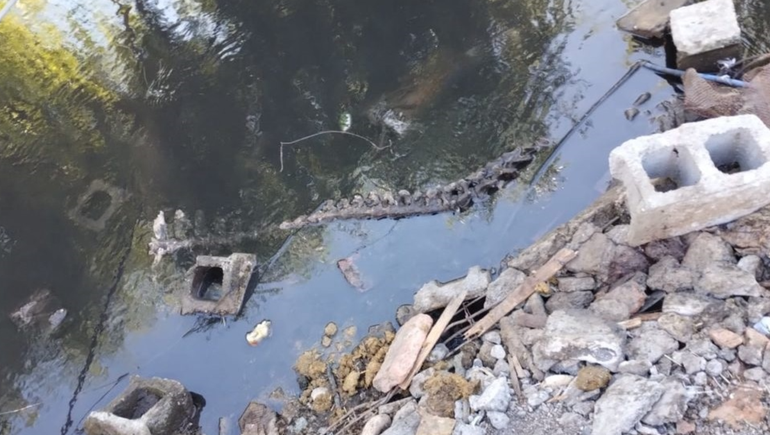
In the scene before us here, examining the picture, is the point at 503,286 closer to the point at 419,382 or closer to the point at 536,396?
A: the point at 419,382

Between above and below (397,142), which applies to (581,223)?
below

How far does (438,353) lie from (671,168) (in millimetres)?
2419

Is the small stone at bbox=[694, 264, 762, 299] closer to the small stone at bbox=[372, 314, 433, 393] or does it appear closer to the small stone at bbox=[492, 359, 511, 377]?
the small stone at bbox=[492, 359, 511, 377]

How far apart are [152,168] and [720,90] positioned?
6.54 m

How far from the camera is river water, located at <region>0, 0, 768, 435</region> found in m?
6.24

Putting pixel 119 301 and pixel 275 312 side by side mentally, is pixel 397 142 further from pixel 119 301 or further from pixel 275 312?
pixel 119 301

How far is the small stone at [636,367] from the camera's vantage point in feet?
13.5

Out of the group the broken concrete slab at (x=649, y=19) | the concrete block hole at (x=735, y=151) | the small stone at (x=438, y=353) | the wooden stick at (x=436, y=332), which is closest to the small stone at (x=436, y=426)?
the wooden stick at (x=436, y=332)

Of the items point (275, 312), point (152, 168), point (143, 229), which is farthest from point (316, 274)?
point (152, 168)

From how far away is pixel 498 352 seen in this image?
4.86 metres

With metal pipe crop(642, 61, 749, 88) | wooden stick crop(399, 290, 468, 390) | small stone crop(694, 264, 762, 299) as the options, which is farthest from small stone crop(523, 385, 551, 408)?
metal pipe crop(642, 61, 749, 88)

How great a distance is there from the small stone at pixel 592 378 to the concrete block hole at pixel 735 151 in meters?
1.99

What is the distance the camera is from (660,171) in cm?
497

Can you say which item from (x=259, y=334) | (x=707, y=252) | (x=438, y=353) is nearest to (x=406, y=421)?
(x=438, y=353)
